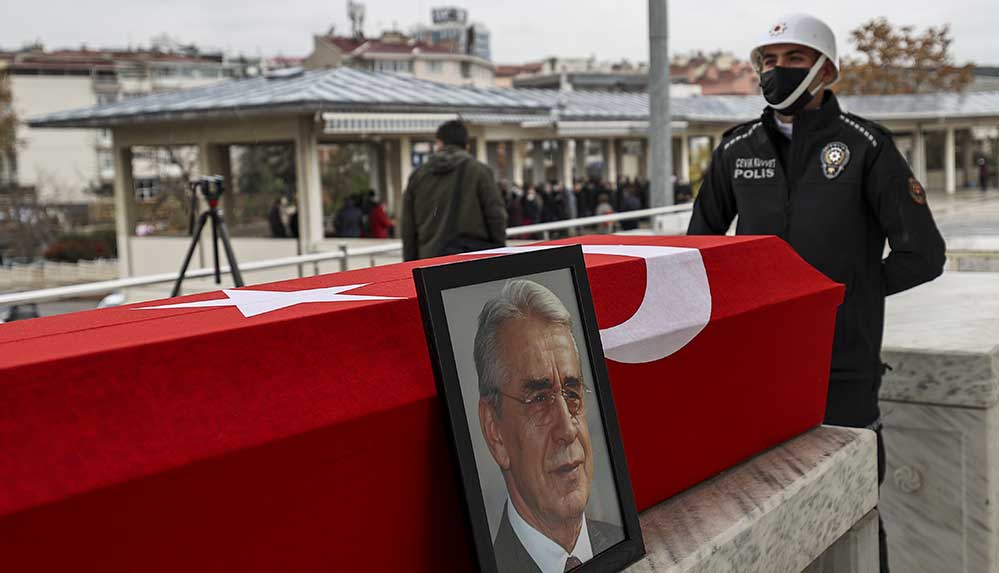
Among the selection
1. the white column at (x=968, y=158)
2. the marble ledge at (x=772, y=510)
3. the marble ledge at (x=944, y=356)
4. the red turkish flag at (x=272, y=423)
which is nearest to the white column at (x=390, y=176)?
the marble ledge at (x=944, y=356)

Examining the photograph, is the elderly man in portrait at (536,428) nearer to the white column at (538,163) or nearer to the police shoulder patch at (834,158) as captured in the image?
the police shoulder patch at (834,158)

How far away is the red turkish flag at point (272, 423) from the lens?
0.86 m

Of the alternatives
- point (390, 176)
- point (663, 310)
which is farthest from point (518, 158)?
point (663, 310)

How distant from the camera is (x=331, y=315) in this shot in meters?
1.12

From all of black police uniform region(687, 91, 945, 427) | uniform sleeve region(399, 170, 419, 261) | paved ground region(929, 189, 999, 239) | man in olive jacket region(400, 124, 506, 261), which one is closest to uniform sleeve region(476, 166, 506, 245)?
man in olive jacket region(400, 124, 506, 261)

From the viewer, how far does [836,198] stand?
9.29 ft

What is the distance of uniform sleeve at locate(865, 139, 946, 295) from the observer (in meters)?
2.76

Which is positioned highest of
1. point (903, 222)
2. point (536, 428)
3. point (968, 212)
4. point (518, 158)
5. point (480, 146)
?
point (480, 146)

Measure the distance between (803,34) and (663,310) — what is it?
1.65 meters

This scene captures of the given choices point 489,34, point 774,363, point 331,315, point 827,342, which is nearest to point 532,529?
point 331,315

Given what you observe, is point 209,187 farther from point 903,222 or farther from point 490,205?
point 903,222

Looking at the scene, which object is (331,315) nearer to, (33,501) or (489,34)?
(33,501)

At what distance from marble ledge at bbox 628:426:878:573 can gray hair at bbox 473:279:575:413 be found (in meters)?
0.29

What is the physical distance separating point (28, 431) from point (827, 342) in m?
1.34
